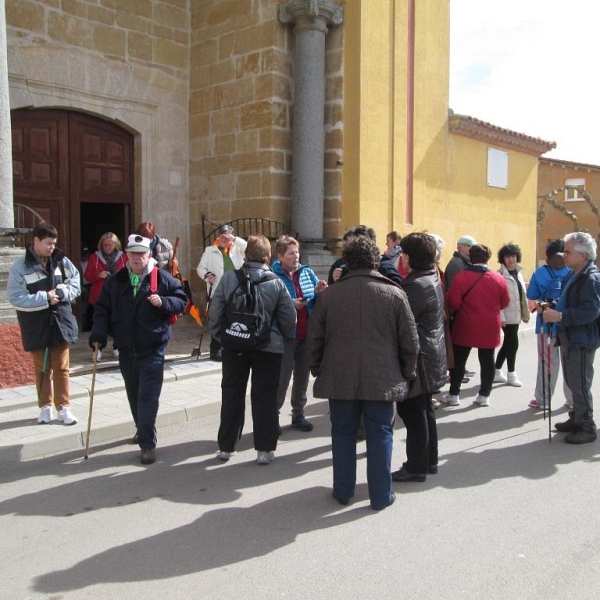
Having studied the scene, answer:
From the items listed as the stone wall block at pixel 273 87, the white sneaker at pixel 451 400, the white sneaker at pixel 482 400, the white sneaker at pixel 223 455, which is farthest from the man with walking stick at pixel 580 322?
the stone wall block at pixel 273 87

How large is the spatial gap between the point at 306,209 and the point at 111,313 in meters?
5.51

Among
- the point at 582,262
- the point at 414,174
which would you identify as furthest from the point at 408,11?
the point at 582,262

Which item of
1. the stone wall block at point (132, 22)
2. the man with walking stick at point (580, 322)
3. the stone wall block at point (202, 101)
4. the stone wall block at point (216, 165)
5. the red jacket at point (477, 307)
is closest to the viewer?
the man with walking stick at point (580, 322)

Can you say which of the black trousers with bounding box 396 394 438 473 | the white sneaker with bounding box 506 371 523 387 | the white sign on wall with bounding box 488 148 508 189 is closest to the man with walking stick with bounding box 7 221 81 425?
the black trousers with bounding box 396 394 438 473

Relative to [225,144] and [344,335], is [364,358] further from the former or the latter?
[225,144]

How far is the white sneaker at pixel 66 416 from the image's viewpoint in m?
5.79

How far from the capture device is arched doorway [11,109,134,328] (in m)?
9.45

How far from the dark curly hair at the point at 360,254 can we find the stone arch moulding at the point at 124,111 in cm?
689

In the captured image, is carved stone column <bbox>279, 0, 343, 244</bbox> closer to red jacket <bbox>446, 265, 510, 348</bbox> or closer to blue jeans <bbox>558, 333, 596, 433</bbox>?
red jacket <bbox>446, 265, 510, 348</bbox>

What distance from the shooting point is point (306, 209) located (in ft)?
34.1

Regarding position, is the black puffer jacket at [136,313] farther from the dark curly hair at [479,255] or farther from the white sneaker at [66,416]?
the dark curly hair at [479,255]

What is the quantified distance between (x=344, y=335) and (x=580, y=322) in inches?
96.6

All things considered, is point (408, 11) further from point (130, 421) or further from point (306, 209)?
point (130, 421)

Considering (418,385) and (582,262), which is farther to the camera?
(582,262)
